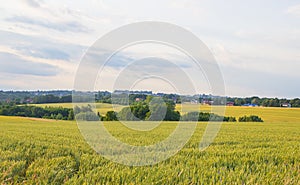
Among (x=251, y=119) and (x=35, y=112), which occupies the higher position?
(x=35, y=112)

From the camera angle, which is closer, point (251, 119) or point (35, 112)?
point (251, 119)

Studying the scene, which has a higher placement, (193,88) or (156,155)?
(193,88)

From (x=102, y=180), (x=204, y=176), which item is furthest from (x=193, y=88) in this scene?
(x=102, y=180)

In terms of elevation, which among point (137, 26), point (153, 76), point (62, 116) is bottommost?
point (62, 116)

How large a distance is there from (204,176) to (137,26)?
16.7 ft

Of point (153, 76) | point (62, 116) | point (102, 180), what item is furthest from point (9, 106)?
point (102, 180)

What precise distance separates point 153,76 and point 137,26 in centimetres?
226

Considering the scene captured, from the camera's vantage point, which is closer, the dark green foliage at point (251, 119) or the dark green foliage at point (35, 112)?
the dark green foliage at point (251, 119)

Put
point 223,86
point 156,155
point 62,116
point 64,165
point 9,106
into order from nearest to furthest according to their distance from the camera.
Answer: point 64,165
point 156,155
point 223,86
point 62,116
point 9,106

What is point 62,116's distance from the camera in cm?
6262

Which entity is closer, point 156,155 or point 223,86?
point 156,155

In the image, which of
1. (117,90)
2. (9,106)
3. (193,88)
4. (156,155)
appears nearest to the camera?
(156,155)

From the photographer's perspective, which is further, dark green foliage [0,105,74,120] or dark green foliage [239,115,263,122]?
dark green foliage [0,105,74,120]

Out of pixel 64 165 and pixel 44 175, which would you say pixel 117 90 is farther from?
pixel 44 175
